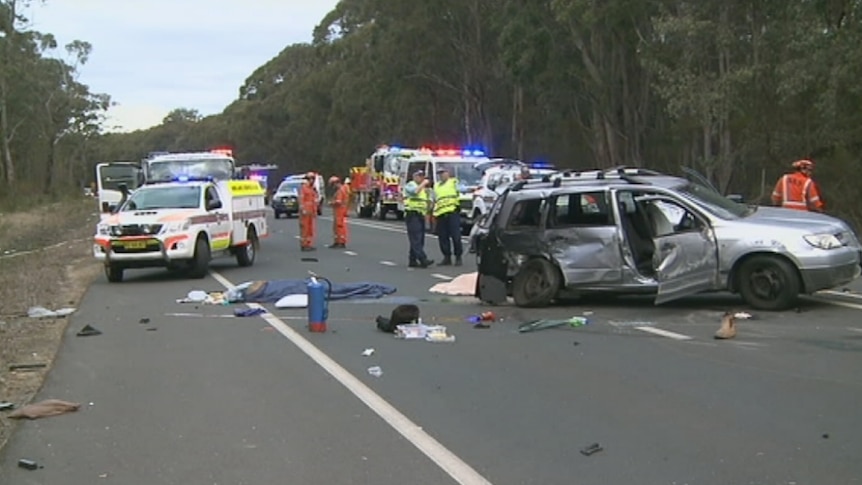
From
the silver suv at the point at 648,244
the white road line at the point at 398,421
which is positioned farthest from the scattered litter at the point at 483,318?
the white road line at the point at 398,421

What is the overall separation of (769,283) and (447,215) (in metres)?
8.49

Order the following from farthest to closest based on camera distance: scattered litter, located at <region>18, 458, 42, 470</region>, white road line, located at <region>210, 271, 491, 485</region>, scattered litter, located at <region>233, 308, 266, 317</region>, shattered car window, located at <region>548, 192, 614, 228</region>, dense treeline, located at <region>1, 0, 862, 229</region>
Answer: dense treeline, located at <region>1, 0, 862, 229</region>
scattered litter, located at <region>233, 308, 266, 317</region>
shattered car window, located at <region>548, 192, 614, 228</region>
scattered litter, located at <region>18, 458, 42, 470</region>
white road line, located at <region>210, 271, 491, 485</region>

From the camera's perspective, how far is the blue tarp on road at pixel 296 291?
1555 cm

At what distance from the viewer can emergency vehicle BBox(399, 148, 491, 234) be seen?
30.7m

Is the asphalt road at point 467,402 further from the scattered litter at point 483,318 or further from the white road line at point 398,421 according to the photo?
the scattered litter at point 483,318

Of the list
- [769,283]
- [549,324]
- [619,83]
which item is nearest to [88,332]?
[549,324]

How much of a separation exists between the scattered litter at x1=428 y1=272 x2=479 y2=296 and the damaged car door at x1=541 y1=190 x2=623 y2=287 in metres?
1.96

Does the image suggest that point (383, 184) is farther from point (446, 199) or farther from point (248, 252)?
point (446, 199)

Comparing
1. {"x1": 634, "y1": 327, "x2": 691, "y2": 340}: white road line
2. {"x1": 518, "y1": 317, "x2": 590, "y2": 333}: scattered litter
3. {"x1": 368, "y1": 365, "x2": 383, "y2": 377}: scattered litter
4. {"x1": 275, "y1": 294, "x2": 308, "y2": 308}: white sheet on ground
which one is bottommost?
{"x1": 275, "y1": 294, "x2": 308, "y2": 308}: white sheet on ground

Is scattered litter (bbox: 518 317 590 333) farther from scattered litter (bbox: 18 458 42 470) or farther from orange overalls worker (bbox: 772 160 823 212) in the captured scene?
scattered litter (bbox: 18 458 42 470)


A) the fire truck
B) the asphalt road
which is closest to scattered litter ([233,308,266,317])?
the asphalt road

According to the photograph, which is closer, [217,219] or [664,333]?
[664,333]

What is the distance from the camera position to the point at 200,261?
19672mm

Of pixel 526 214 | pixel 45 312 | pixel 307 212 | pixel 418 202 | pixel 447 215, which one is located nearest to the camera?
pixel 526 214
